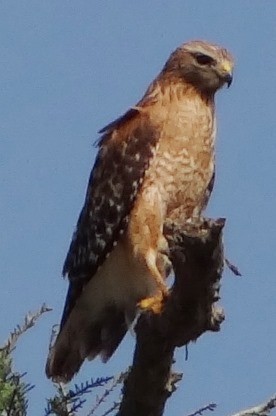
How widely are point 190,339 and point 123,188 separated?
6.20 ft

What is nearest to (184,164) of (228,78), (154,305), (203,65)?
(228,78)

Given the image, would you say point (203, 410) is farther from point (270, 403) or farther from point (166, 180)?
point (166, 180)

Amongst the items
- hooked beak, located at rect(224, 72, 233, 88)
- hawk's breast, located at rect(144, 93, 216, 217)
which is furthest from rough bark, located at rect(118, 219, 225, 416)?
hooked beak, located at rect(224, 72, 233, 88)

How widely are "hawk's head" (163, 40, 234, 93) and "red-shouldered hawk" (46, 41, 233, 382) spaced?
0.06 m

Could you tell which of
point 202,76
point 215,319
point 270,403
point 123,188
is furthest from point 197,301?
point 202,76

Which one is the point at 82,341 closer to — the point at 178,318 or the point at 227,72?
the point at 227,72

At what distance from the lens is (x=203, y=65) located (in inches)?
279

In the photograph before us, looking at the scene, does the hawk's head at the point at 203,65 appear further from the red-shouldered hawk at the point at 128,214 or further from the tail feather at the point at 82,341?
the tail feather at the point at 82,341

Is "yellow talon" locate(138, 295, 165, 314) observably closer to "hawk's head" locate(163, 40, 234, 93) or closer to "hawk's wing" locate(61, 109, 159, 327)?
"hawk's wing" locate(61, 109, 159, 327)

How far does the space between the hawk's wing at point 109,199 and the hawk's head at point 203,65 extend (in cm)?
49

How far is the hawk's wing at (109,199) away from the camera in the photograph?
6.52 meters

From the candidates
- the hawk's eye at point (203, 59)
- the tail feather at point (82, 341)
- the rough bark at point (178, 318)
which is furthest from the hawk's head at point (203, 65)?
the rough bark at point (178, 318)

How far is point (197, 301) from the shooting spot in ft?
15.1

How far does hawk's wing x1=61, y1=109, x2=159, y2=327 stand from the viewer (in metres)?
6.52
